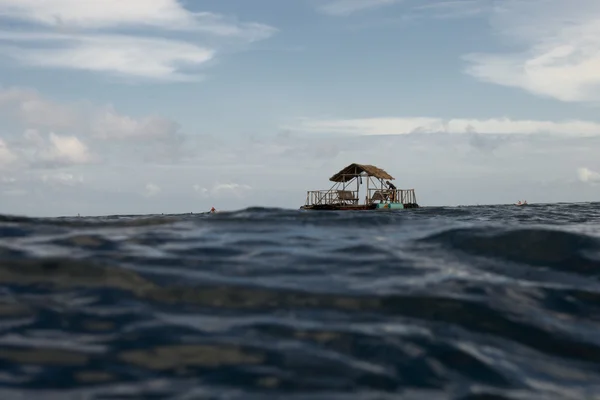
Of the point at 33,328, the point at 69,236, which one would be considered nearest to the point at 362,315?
the point at 33,328

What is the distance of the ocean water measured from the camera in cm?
336

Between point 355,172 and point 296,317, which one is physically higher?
point 355,172

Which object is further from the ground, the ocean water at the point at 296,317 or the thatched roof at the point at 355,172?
the thatched roof at the point at 355,172

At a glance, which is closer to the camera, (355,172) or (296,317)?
(296,317)

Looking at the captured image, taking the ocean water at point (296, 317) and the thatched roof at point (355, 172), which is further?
the thatched roof at point (355, 172)

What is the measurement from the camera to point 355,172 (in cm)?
5591

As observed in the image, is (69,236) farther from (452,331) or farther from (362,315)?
(452,331)

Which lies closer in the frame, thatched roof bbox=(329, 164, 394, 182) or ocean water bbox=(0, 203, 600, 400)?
ocean water bbox=(0, 203, 600, 400)

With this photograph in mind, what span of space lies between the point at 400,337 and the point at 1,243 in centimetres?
494

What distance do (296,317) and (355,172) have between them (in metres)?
52.1

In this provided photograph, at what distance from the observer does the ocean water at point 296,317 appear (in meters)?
3.36

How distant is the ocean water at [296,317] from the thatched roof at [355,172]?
47.0m

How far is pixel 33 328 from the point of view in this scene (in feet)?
13.5

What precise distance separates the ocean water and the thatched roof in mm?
46976
